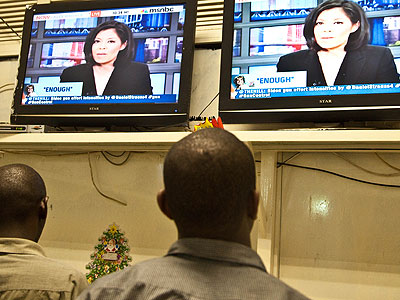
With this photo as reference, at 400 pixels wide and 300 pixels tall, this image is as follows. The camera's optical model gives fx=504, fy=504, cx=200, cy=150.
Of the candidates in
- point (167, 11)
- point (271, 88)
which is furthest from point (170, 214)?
point (167, 11)

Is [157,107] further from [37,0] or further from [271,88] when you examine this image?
[37,0]

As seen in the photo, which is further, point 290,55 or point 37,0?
point 37,0

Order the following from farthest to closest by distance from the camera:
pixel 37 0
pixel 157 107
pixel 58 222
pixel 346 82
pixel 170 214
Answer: pixel 37 0 < pixel 58 222 < pixel 157 107 < pixel 346 82 < pixel 170 214

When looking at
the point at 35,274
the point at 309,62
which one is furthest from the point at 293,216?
the point at 35,274

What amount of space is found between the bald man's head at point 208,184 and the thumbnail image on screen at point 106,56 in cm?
135

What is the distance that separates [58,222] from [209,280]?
1.85m

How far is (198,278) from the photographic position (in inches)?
36.3

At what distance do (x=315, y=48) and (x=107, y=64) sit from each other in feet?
3.22

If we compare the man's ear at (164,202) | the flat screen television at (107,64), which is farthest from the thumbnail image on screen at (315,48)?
the man's ear at (164,202)

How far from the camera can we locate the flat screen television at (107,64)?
7.72ft

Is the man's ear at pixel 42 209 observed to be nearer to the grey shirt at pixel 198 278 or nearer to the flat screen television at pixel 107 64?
the grey shirt at pixel 198 278

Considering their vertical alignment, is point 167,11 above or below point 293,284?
above

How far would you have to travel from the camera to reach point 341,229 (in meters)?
2.20

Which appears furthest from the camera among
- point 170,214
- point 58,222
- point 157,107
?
point 58,222
